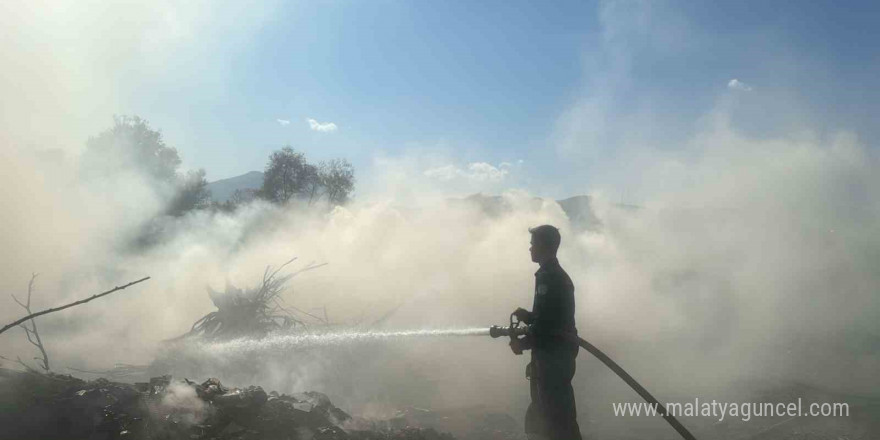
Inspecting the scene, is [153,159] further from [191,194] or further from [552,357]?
[552,357]

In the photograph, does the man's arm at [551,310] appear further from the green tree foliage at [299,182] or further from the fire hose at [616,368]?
the green tree foliage at [299,182]

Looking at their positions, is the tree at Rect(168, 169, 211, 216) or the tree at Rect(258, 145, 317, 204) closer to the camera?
the tree at Rect(168, 169, 211, 216)

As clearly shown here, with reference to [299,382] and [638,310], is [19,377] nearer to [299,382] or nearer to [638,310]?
[299,382]

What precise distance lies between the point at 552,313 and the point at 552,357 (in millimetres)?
336

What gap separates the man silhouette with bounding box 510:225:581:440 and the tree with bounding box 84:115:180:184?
85.4ft

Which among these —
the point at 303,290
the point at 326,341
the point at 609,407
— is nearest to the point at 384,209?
the point at 303,290

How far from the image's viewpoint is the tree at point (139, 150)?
83.0 feet

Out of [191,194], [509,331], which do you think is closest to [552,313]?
[509,331]

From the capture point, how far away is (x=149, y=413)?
4.43 meters

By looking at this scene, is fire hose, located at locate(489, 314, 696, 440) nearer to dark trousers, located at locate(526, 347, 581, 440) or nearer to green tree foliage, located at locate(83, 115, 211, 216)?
dark trousers, located at locate(526, 347, 581, 440)

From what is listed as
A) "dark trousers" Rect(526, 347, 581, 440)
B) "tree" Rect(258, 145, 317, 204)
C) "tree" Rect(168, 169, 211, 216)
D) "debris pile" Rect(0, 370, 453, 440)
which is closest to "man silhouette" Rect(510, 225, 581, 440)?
"dark trousers" Rect(526, 347, 581, 440)

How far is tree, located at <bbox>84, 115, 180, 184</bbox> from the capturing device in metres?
25.3

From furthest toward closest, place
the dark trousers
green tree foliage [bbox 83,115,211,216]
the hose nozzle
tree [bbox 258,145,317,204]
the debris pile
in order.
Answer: tree [bbox 258,145,317,204]
green tree foliage [bbox 83,115,211,216]
the debris pile
the hose nozzle
the dark trousers

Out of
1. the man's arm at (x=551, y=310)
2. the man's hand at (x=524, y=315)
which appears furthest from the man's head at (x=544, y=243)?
the man's hand at (x=524, y=315)
